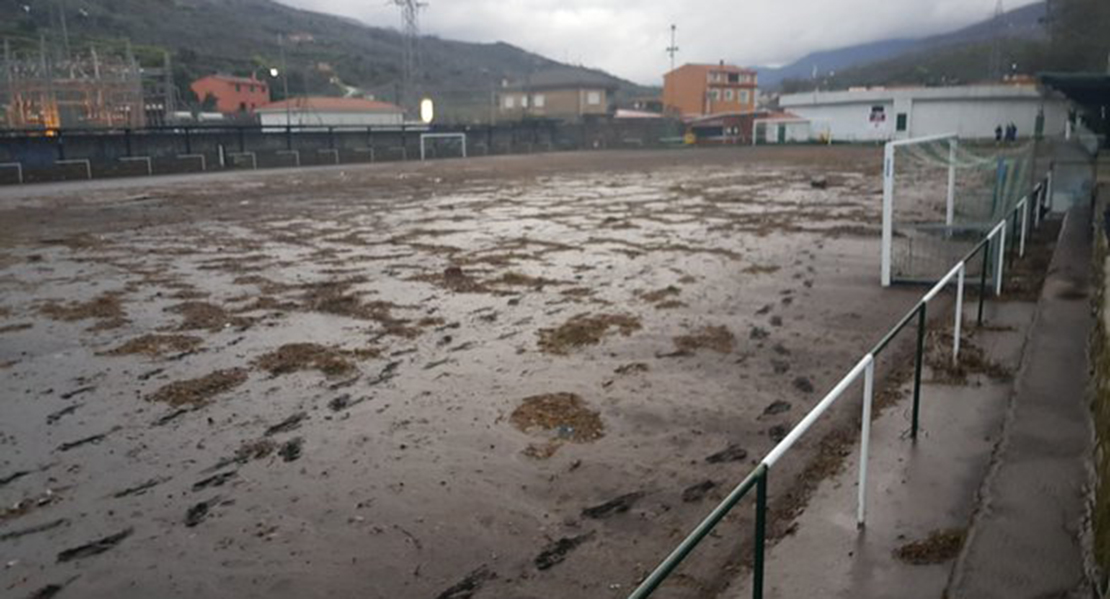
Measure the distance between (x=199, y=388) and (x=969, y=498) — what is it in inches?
266

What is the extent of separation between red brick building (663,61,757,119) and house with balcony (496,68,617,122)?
1261 cm

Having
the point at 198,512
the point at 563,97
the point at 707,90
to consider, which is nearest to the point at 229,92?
the point at 563,97

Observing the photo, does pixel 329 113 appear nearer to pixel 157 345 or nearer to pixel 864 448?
pixel 157 345

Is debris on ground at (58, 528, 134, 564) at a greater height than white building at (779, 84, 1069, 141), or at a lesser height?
lesser

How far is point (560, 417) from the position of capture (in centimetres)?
687

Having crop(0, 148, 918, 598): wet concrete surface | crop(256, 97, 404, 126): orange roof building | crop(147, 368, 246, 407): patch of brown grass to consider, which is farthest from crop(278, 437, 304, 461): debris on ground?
crop(256, 97, 404, 126): orange roof building

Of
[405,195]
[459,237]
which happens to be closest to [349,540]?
[459,237]

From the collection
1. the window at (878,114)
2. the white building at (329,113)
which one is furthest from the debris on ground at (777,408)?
the window at (878,114)

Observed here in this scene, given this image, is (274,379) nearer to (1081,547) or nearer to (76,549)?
(76,549)

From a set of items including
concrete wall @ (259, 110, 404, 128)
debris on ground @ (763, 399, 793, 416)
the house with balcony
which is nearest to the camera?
debris on ground @ (763, 399, 793, 416)

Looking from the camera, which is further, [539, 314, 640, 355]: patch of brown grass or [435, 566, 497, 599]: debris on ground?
[539, 314, 640, 355]: patch of brown grass

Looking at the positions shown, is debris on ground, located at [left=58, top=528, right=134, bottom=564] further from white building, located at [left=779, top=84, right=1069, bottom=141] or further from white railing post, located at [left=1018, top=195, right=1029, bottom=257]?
white building, located at [left=779, top=84, right=1069, bottom=141]

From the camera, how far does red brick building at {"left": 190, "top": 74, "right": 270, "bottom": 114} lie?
3610 inches

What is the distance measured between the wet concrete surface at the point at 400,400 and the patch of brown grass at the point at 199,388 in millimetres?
35
